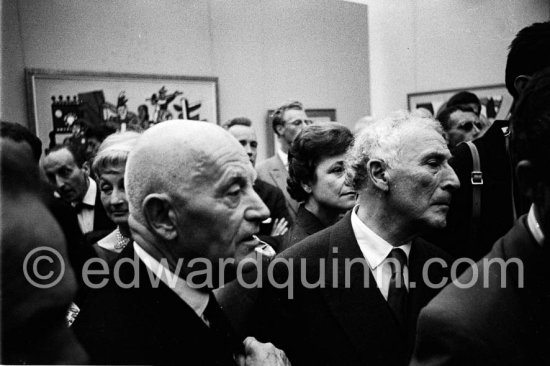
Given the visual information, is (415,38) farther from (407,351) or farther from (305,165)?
(407,351)

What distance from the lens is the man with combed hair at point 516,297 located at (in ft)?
3.54

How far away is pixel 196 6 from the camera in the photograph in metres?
6.15

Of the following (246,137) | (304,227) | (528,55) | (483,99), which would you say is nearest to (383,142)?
(304,227)

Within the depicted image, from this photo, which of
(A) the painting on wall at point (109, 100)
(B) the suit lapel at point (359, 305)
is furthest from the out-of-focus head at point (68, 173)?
(B) the suit lapel at point (359, 305)

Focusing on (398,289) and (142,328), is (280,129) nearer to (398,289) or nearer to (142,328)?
(398,289)

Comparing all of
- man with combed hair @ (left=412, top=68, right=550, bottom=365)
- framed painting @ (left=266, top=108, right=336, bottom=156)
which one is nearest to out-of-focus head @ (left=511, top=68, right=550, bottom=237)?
man with combed hair @ (left=412, top=68, right=550, bottom=365)

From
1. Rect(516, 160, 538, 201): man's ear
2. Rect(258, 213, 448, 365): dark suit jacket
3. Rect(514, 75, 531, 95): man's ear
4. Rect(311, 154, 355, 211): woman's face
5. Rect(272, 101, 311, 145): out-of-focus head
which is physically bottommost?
Rect(258, 213, 448, 365): dark suit jacket

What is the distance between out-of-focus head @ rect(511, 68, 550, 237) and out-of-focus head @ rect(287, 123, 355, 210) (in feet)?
4.44

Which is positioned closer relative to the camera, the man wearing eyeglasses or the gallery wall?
the man wearing eyeglasses

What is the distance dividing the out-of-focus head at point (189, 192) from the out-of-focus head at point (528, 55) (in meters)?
1.40

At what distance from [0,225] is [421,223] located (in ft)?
5.16

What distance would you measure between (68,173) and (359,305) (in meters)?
2.69

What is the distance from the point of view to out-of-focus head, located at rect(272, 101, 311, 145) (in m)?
4.95

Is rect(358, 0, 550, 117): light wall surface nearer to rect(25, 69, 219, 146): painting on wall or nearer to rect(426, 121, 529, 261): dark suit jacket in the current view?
rect(426, 121, 529, 261): dark suit jacket
